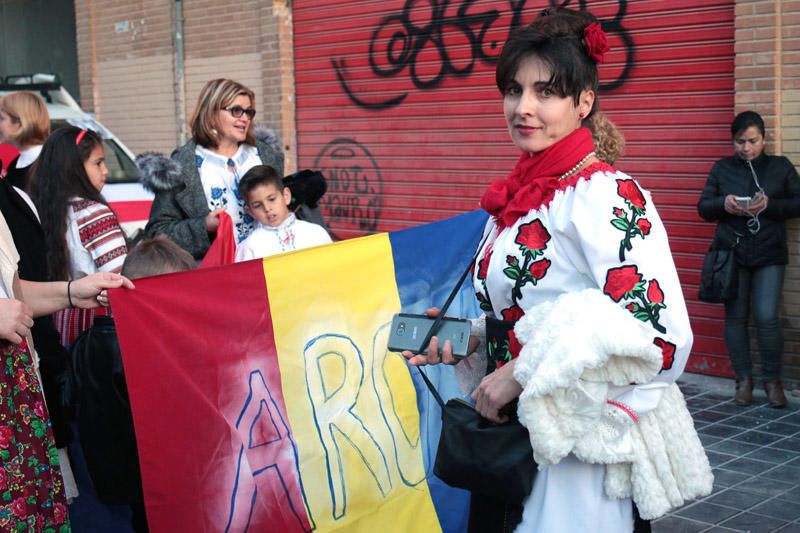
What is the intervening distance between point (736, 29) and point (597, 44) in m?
5.56

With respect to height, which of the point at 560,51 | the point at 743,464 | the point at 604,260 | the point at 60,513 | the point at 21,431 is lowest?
the point at 743,464

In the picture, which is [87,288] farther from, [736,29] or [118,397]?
[736,29]

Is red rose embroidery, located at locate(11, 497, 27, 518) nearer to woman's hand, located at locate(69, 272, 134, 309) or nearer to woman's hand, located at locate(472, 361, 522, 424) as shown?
woman's hand, located at locate(69, 272, 134, 309)

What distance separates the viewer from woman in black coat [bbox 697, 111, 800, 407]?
284 inches

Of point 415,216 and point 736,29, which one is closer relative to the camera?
point 736,29

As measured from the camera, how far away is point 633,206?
8.09ft

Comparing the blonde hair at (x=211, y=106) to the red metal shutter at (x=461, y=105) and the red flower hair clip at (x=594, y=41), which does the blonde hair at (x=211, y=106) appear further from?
the red metal shutter at (x=461, y=105)

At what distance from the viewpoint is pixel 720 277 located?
7336 millimetres

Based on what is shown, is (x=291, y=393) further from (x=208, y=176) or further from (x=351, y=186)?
(x=351, y=186)

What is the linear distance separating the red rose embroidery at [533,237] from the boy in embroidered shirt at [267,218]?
302 cm

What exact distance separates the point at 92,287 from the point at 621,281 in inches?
78.5

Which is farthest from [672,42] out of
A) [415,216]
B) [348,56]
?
[348,56]

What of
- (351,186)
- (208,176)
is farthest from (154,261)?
(351,186)

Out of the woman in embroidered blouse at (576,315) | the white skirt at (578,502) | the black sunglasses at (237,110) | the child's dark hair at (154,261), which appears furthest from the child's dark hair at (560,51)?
the black sunglasses at (237,110)
